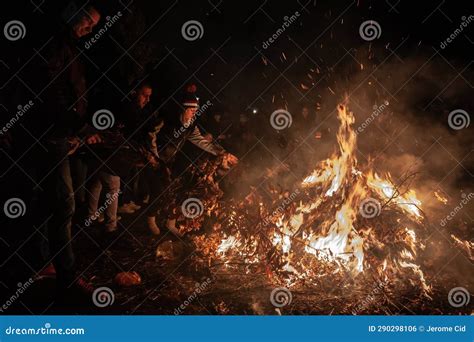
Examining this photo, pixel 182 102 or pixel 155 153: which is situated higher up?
pixel 182 102

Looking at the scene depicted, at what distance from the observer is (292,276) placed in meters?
6.35

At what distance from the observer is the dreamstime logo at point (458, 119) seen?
7664 millimetres

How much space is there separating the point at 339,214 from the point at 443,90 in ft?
10.7

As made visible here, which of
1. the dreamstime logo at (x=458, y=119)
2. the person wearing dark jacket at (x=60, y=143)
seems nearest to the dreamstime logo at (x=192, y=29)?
the person wearing dark jacket at (x=60, y=143)

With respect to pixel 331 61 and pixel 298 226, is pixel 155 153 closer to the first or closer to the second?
pixel 298 226

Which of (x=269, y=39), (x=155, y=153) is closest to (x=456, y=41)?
(x=269, y=39)

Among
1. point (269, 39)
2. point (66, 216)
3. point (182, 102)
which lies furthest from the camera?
point (269, 39)

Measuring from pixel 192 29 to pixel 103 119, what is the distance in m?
2.19

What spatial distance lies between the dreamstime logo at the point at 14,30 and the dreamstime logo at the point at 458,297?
7.52 meters
